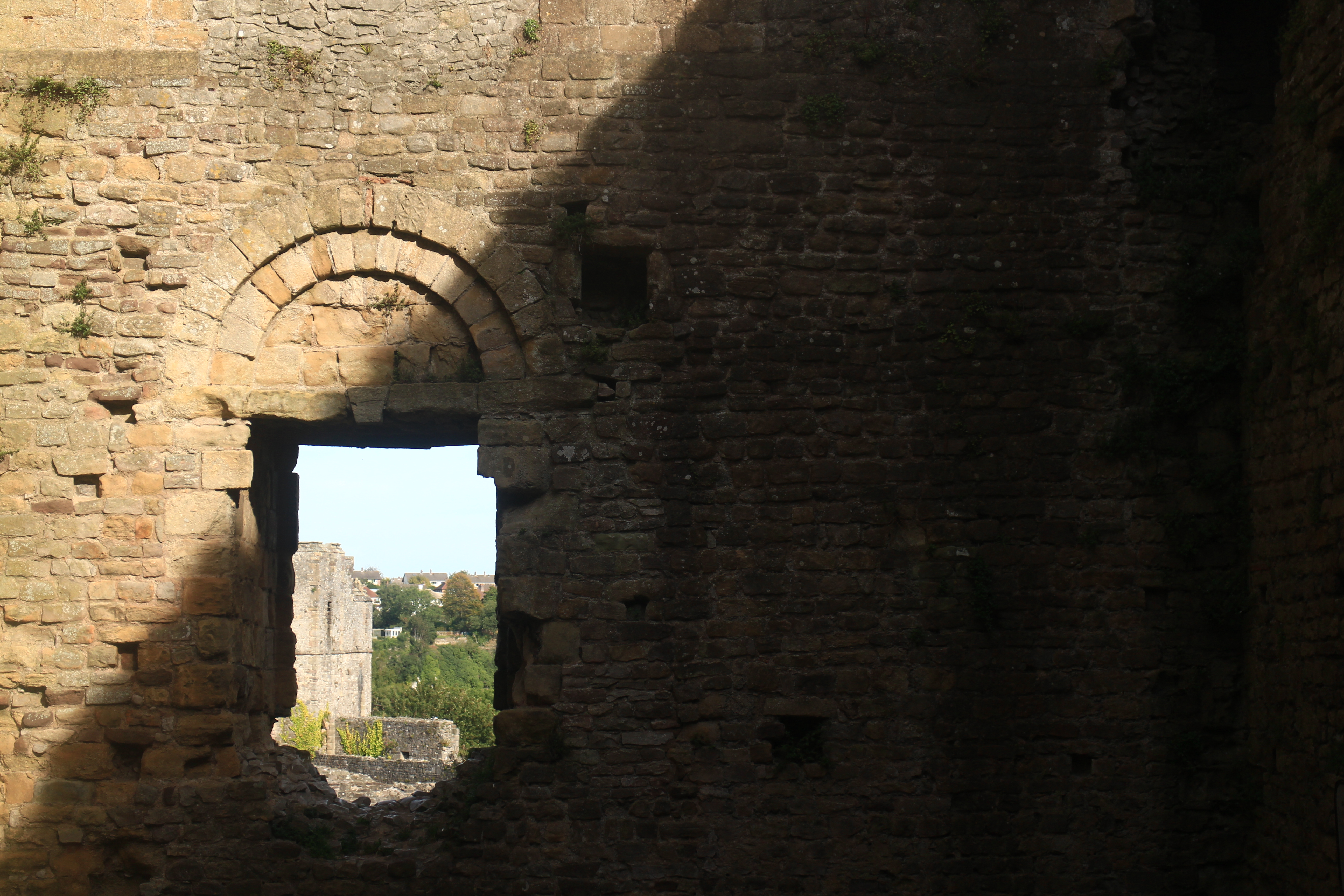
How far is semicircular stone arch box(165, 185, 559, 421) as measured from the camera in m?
6.48

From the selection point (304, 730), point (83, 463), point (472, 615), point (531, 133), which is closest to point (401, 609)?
point (472, 615)

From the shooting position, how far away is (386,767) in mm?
17125

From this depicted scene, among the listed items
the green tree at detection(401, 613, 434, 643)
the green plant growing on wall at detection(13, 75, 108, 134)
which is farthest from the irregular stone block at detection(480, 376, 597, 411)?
the green tree at detection(401, 613, 434, 643)

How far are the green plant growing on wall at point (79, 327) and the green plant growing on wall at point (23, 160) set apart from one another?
890 millimetres

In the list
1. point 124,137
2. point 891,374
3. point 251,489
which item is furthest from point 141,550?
point 891,374

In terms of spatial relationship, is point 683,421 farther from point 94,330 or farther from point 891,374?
point 94,330

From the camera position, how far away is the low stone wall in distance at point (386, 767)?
16.6 metres

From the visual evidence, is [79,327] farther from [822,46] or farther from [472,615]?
[472,615]

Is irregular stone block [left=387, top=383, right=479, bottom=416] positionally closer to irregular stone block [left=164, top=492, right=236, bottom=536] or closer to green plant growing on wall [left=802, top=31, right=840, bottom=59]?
irregular stone block [left=164, top=492, right=236, bottom=536]

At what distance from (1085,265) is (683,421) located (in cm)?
265

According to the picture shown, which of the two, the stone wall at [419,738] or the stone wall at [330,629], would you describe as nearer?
the stone wall at [419,738]

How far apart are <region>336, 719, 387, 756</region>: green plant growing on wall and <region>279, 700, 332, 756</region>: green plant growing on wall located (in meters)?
0.49

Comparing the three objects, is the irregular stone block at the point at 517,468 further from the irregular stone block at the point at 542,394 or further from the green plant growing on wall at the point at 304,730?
the green plant growing on wall at the point at 304,730

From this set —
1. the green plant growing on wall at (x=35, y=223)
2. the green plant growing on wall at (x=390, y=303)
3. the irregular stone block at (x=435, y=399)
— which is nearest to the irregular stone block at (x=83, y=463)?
the green plant growing on wall at (x=35, y=223)
